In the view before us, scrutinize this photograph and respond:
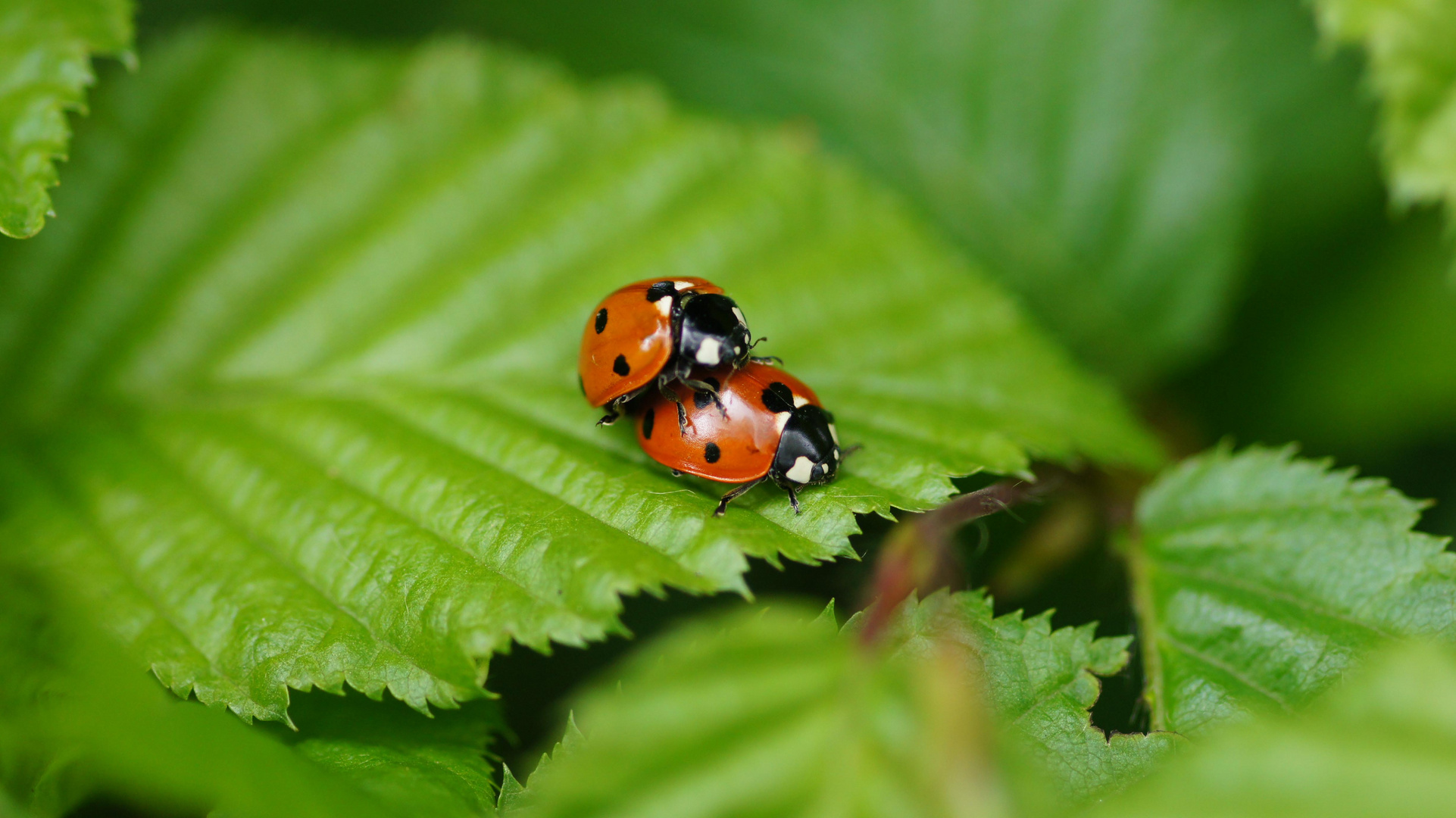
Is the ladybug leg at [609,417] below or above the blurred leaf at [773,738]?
above

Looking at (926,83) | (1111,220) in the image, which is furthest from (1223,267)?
(926,83)

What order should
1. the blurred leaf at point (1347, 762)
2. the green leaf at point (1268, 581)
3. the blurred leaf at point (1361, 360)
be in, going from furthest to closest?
the blurred leaf at point (1361, 360) < the green leaf at point (1268, 581) < the blurred leaf at point (1347, 762)

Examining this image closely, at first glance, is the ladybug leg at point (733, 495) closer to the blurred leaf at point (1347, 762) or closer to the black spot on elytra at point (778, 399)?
the black spot on elytra at point (778, 399)

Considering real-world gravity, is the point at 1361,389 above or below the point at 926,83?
below

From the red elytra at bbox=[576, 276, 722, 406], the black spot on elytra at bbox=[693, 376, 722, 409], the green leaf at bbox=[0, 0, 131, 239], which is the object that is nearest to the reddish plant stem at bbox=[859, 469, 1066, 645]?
the black spot on elytra at bbox=[693, 376, 722, 409]

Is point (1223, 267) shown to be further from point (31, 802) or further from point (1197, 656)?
point (31, 802)

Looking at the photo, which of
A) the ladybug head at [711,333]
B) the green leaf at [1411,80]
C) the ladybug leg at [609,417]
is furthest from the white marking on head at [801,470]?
the green leaf at [1411,80]

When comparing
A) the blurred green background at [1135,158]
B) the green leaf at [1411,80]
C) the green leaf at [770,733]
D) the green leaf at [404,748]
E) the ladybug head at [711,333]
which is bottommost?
the green leaf at [404,748]
